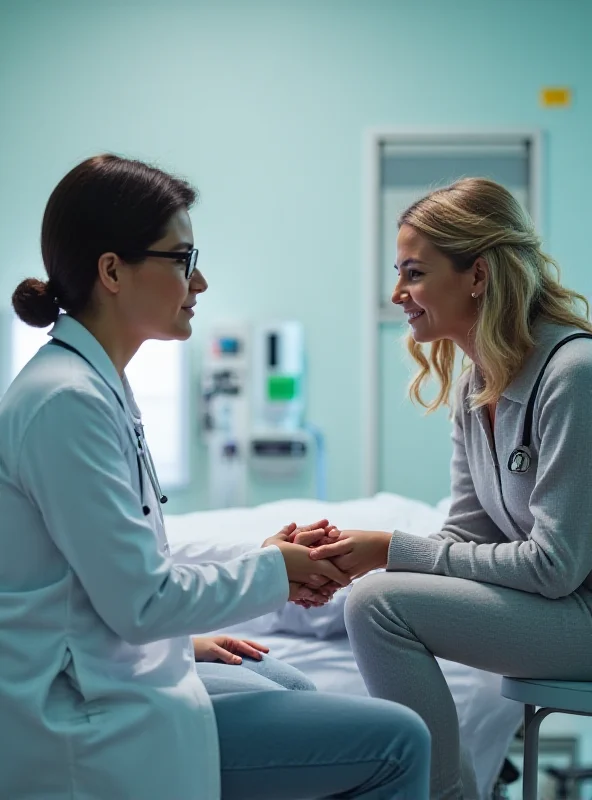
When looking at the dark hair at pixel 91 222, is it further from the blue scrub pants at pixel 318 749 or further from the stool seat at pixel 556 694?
the stool seat at pixel 556 694

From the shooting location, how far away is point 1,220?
14.7ft

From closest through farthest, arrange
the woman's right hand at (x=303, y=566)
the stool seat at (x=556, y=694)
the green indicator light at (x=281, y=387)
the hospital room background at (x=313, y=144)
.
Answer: the woman's right hand at (x=303, y=566)
the stool seat at (x=556, y=694)
the green indicator light at (x=281, y=387)
the hospital room background at (x=313, y=144)

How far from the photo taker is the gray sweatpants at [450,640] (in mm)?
1536

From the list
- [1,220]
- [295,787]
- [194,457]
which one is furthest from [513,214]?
[1,220]

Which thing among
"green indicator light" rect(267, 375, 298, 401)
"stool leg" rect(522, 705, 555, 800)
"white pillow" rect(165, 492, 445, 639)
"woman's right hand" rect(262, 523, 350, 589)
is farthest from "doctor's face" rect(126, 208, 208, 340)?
"green indicator light" rect(267, 375, 298, 401)

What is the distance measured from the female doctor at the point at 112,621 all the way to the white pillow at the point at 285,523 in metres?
Answer: 0.67

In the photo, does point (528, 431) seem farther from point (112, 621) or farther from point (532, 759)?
point (112, 621)

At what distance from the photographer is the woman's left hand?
156 cm

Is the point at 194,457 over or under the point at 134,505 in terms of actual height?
under

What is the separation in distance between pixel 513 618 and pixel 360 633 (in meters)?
0.26

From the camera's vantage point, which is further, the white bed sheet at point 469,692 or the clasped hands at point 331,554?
the white bed sheet at point 469,692

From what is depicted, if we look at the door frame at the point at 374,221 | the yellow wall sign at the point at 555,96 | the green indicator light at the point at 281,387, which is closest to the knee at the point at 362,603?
the green indicator light at the point at 281,387

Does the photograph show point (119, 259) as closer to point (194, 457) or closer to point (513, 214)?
point (513, 214)

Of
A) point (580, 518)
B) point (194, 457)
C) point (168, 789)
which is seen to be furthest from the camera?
point (194, 457)
